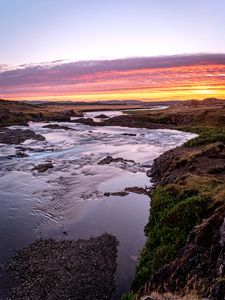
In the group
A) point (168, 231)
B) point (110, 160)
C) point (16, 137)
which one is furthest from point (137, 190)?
point (16, 137)

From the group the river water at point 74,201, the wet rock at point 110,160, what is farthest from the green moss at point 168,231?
the wet rock at point 110,160

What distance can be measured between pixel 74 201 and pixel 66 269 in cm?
1572

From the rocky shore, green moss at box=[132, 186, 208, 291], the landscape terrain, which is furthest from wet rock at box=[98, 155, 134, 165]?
the rocky shore

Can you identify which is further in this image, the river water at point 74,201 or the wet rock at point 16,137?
the wet rock at point 16,137

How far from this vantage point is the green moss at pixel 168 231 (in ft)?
69.3

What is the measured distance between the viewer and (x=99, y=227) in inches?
1203

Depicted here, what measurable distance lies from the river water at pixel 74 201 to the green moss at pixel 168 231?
124cm

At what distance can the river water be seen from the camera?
2756 centimetres

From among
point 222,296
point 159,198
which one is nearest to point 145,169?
point 159,198

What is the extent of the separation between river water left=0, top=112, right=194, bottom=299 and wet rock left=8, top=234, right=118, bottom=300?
763 mm

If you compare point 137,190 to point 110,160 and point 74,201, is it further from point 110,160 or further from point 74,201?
point 110,160

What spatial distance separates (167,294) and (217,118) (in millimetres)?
108140

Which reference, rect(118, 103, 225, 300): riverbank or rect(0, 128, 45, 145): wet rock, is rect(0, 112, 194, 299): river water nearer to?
rect(118, 103, 225, 300): riverbank

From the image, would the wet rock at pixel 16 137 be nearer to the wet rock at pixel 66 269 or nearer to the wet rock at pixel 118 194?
the wet rock at pixel 118 194
